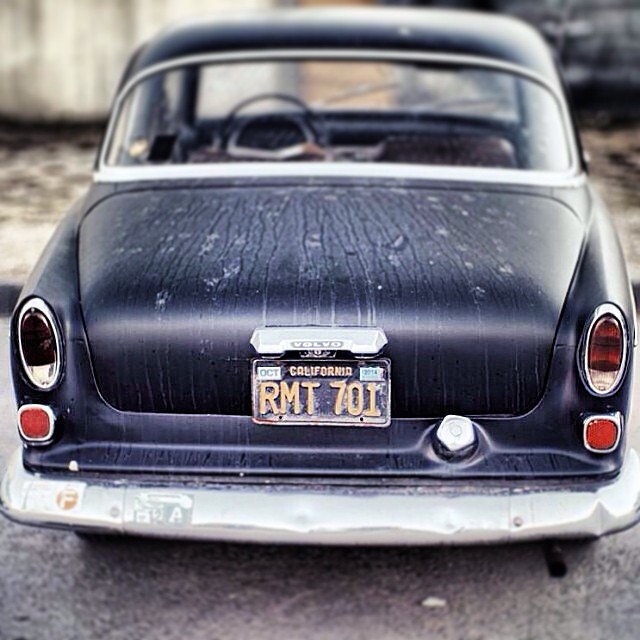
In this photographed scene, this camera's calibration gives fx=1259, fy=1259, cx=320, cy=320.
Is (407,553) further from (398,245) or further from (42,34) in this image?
(42,34)

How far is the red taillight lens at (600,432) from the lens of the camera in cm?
334

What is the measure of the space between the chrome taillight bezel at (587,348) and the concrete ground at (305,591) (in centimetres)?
66

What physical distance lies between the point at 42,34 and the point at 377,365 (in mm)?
7732

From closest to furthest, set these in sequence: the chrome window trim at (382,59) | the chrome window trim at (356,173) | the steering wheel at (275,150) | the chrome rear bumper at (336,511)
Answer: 1. the chrome rear bumper at (336,511)
2. the chrome window trim at (356,173)
3. the chrome window trim at (382,59)
4. the steering wheel at (275,150)

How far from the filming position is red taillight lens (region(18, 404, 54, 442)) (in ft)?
11.2

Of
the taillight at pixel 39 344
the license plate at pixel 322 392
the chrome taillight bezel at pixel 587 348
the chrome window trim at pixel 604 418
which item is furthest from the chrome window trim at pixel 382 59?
the license plate at pixel 322 392

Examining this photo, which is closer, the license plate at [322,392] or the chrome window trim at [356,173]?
the license plate at [322,392]

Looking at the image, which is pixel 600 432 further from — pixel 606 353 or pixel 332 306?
pixel 332 306

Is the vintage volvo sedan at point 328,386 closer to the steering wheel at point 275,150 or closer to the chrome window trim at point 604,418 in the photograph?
the chrome window trim at point 604,418

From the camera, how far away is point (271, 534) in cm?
321

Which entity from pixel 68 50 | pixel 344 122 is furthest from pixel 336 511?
pixel 68 50

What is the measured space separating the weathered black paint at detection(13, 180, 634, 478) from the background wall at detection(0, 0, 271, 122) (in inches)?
281

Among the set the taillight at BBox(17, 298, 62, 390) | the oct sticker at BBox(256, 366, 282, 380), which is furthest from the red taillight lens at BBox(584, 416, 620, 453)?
the taillight at BBox(17, 298, 62, 390)

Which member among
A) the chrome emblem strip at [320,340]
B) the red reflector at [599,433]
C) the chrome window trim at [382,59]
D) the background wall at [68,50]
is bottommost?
the background wall at [68,50]
